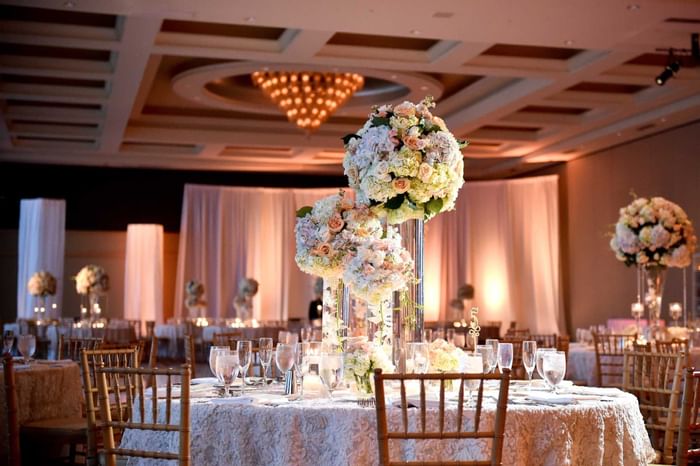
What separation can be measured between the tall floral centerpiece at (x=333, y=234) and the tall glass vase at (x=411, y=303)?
267 mm

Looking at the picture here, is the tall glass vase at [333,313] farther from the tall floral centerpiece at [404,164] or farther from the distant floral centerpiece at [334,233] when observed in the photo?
the tall floral centerpiece at [404,164]

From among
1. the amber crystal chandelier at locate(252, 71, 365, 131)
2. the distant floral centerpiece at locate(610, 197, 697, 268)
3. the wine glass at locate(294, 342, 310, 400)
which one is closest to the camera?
the wine glass at locate(294, 342, 310, 400)

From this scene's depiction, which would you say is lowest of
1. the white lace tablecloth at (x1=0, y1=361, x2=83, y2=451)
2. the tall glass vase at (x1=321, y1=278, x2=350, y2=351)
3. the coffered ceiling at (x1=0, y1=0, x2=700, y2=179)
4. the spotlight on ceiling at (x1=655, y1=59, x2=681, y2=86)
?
the white lace tablecloth at (x1=0, y1=361, x2=83, y2=451)

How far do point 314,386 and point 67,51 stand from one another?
791cm

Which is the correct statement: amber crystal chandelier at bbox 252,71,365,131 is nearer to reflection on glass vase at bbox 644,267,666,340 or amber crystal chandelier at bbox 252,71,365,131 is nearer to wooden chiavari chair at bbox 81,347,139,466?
reflection on glass vase at bbox 644,267,666,340

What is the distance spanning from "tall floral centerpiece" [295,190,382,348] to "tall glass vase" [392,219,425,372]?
27cm

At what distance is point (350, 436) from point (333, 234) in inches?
42.0

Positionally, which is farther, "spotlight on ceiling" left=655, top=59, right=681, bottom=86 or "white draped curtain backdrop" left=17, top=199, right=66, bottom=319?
"white draped curtain backdrop" left=17, top=199, right=66, bottom=319

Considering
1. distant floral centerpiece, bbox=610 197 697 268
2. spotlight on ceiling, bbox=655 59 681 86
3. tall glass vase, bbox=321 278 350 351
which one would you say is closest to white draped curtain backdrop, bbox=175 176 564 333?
spotlight on ceiling, bbox=655 59 681 86

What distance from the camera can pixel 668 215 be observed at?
881 centimetres

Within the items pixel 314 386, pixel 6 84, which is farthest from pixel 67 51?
pixel 314 386

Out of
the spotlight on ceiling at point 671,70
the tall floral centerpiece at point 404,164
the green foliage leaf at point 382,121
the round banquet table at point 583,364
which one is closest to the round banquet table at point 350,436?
the tall floral centerpiece at point 404,164

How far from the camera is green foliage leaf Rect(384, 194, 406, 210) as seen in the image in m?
4.21

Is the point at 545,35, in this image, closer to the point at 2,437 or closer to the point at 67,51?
the point at 67,51
